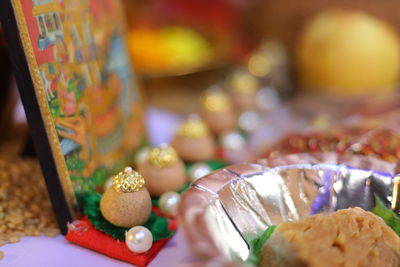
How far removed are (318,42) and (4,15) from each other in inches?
37.2

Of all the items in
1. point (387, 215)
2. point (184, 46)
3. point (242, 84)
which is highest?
point (184, 46)

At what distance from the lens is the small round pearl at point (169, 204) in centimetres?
73

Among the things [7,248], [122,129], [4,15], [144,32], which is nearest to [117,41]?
[122,129]

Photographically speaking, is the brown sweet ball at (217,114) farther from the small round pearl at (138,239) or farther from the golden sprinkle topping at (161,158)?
the small round pearl at (138,239)

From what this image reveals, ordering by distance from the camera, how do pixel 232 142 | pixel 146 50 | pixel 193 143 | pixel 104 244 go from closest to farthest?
pixel 104 244, pixel 193 143, pixel 232 142, pixel 146 50

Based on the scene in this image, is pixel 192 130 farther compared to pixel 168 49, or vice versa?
pixel 168 49

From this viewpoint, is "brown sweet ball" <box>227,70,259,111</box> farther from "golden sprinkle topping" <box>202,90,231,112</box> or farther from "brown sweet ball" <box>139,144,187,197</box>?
"brown sweet ball" <box>139,144,187,197</box>

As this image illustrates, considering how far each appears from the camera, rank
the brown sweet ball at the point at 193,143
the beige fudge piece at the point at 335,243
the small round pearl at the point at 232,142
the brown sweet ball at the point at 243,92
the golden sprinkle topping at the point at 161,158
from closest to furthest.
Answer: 1. the beige fudge piece at the point at 335,243
2. the golden sprinkle topping at the point at 161,158
3. the brown sweet ball at the point at 193,143
4. the small round pearl at the point at 232,142
5. the brown sweet ball at the point at 243,92

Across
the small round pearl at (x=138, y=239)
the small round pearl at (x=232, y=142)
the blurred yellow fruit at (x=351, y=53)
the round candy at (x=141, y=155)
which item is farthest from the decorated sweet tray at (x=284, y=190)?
the blurred yellow fruit at (x=351, y=53)

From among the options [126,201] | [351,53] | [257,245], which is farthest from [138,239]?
[351,53]

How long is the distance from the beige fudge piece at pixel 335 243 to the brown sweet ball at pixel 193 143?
381 mm

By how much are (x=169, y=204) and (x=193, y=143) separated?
0.22m

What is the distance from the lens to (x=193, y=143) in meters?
0.93

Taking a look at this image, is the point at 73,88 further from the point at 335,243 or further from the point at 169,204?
the point at 335,243
